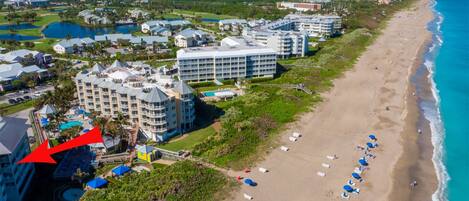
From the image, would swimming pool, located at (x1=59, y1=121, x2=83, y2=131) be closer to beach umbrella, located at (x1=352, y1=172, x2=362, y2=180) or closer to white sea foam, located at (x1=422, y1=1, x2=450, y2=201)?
beach umbrella, located at (x1=352, y1=172, x2=362, y2=180)

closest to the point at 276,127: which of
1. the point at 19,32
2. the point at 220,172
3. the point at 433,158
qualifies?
the point at 220,172

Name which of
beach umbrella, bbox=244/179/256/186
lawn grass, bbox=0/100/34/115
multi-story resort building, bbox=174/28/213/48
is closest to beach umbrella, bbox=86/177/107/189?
beach umbrella, bbox=244/179/256/186

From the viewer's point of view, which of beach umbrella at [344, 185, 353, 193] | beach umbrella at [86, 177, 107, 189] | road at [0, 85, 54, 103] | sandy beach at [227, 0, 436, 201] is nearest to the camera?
beach umbrella at [86, 177, 107, 189]

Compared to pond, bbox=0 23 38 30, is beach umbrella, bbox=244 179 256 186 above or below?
below

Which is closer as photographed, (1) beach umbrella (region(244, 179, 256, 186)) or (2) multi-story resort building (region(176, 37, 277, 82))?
(1) beach umbrella (region(244, 179, 256, 186))

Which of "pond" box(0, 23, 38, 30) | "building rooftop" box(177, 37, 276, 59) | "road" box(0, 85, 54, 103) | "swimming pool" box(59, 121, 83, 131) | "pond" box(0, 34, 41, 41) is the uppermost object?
"building rooftop" box(177, 37, 276, 59)

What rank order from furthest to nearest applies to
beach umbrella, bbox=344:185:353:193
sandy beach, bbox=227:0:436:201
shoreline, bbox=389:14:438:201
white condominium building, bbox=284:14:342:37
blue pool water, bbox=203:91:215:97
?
white condominium building, bbox=284:14:342:37 → blue pool water, bbox=203:91:215:97 → shoreline, bbox=389:14:438:201 → sandy beach, bbox=227:0:436:201 → beach umbrella, bbox=344:185:353:193
